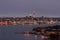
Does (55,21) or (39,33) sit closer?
(39,33)

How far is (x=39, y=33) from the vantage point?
133ft

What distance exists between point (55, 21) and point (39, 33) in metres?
18.1

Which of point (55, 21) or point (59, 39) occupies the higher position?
point (59, 39)

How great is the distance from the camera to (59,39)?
838 inches

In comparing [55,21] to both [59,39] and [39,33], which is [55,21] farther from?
[59,39]

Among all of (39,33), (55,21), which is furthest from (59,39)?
(55,21)

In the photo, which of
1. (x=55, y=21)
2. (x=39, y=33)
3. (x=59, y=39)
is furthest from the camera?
(x=55, y=21)

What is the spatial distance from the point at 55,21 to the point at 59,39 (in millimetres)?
36883

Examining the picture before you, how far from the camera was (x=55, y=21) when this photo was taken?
5797cm

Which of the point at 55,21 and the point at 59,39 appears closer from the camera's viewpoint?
the point at 59,39

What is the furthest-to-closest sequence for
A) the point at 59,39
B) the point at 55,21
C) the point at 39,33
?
the point at 55,21 < the point at 39,33 < the point at 59,39

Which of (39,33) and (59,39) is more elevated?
(59,39)
